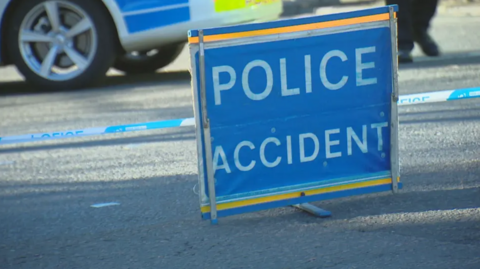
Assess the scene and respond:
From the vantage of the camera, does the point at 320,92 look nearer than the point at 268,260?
No

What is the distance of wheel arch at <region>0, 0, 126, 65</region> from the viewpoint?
8.99m

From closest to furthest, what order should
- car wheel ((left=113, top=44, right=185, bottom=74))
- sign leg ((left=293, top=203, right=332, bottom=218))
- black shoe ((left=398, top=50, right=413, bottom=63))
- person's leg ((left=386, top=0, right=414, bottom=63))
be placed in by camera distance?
1. sign leg ((left=293, top=203, right=332, bottom=218))
2. person's leg ((left=386, top=0, right=414, bottom=63))
3. black shoe ((left=398, top=50, right=413, bottom=63))
4. car wheel ((left=113, top=44, right=185, bottom=74))

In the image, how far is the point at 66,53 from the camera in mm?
9242

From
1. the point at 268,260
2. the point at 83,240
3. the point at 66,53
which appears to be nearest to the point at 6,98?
the point at 66,53

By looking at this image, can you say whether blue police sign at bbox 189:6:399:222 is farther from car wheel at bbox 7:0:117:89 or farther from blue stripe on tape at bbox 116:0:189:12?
car wheel at bbox 7:0:117:89

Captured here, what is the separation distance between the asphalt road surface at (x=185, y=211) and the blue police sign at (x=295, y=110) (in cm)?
15

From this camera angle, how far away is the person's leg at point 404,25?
9.26m

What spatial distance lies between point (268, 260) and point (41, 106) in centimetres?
514

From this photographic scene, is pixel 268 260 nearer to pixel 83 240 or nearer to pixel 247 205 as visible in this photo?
pixel 247 205

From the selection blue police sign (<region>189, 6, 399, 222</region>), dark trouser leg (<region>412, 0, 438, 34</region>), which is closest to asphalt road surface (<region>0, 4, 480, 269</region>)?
blue police sign (<region>189, 6, 399, 222</region>)

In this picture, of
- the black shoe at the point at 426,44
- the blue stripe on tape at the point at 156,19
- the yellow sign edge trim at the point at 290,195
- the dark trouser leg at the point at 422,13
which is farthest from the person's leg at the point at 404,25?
the yellow sign edge trim at the point at 290,195

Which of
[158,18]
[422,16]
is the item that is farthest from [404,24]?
[158,18]

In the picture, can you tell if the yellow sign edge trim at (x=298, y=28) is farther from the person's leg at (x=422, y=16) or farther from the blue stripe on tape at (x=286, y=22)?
the person's leg at (x=422, y=16)

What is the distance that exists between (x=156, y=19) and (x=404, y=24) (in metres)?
2.47
